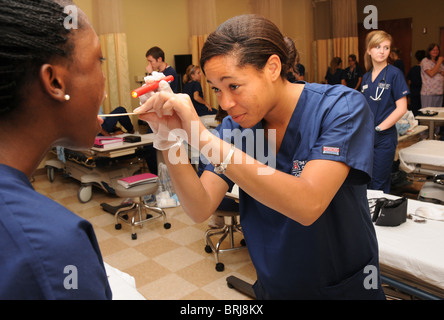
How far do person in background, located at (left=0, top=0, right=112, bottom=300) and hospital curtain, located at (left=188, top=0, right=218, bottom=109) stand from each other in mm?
6405

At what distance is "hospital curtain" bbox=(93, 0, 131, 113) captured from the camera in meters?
5.96

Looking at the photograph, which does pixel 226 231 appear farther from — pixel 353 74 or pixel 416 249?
pixel 353 74

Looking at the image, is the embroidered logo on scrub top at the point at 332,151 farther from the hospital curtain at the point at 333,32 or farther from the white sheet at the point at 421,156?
the hospital curtain at the point at 333,32

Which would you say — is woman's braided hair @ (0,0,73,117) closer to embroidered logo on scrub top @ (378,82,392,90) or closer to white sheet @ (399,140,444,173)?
embroidered logo on scrub top @ (378,82,392,90)

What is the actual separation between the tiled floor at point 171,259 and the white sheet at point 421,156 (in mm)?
1690

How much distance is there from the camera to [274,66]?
1.13 metres

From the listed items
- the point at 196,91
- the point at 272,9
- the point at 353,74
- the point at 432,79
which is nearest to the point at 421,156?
the point at 196,91

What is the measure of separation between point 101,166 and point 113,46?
2.04 m

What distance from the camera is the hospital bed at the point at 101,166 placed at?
14.8ft

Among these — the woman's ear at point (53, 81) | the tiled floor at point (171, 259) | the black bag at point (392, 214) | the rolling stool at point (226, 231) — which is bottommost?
the tiled floor at point (171, 259)

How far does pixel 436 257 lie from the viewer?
1.75 m

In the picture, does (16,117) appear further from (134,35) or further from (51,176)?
(134,35)

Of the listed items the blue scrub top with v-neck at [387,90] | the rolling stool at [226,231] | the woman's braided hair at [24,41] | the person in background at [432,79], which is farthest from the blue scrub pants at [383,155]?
the person in background at [432,79]
